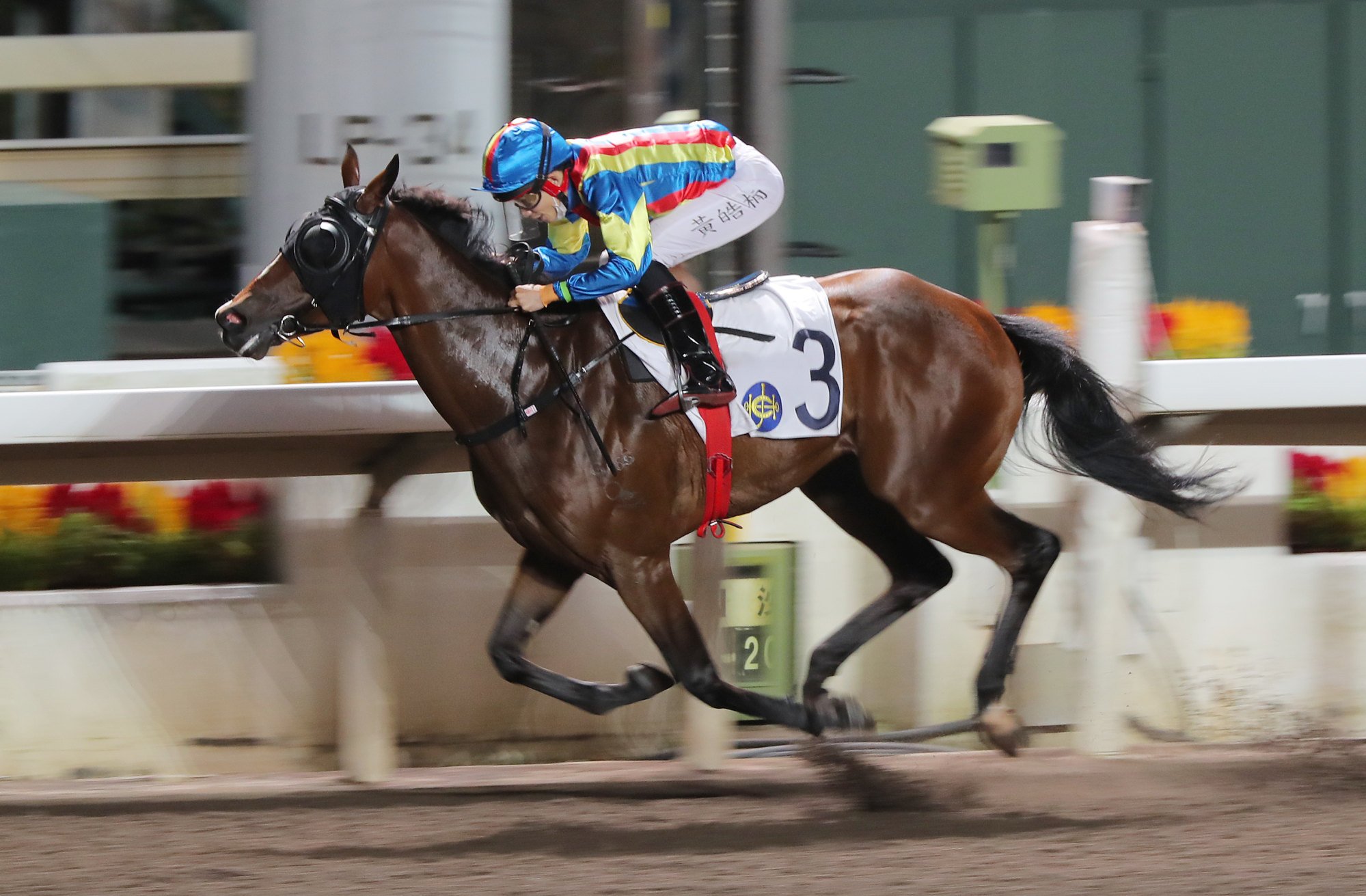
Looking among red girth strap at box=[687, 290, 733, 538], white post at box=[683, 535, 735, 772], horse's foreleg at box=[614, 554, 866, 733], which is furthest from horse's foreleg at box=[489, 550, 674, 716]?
white post at box=[683, 535, 735, 772]

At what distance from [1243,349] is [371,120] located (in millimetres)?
3063

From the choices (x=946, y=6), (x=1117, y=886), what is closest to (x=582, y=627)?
(x=1117, y=886)

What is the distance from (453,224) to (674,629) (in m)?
1.26

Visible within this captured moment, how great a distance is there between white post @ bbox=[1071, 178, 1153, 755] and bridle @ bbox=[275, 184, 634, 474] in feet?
5.54

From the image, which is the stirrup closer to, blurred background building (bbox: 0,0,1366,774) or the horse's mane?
the horse's mane

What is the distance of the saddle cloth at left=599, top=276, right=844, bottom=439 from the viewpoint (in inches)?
183

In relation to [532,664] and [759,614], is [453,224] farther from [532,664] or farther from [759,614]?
[759,614]

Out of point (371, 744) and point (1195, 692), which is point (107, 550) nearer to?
point (371, 744)

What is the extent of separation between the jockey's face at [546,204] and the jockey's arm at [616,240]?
0.28 ft

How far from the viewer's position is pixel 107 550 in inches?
210

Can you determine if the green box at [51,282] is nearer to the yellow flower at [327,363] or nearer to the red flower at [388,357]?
the yellow flower at [327,363]

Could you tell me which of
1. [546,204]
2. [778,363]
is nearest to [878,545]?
[778,363]

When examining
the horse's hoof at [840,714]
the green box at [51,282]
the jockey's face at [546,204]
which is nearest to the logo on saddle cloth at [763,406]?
the jockey's face at [546,204]

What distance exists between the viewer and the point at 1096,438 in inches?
198
